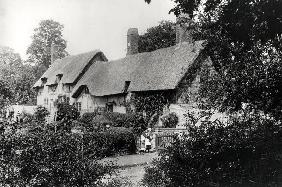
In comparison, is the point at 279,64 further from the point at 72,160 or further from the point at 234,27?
the point at 72,160

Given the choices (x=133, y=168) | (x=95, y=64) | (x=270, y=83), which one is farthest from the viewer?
(x=95, y=64)

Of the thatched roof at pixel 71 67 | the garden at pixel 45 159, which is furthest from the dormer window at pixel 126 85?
the garden at pixel 45 159

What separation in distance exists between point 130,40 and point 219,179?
37534 millimetres

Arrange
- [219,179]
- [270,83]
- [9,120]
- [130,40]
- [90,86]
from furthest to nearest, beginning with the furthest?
[130,40]
[90,86]
[270,83]
[219,179]
[9,120]

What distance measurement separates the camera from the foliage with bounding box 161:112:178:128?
31.3 m

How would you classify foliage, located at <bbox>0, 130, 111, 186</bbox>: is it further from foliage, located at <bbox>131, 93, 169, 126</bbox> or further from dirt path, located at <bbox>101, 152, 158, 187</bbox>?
foliage, located at <bbox>131, 93, 169, 126</bbox>

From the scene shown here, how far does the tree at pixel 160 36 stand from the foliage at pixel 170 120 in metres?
30.3

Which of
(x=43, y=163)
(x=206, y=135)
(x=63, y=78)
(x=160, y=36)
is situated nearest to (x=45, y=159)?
(x=43, y=163)

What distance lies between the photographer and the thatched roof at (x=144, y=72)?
115 feet

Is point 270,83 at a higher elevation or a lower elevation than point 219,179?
higher

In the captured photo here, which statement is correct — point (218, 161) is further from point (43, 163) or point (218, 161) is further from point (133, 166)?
point (133, 166)

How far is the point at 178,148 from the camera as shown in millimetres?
11203

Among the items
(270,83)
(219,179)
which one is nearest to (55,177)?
(219,179)

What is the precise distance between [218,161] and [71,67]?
43573mm
